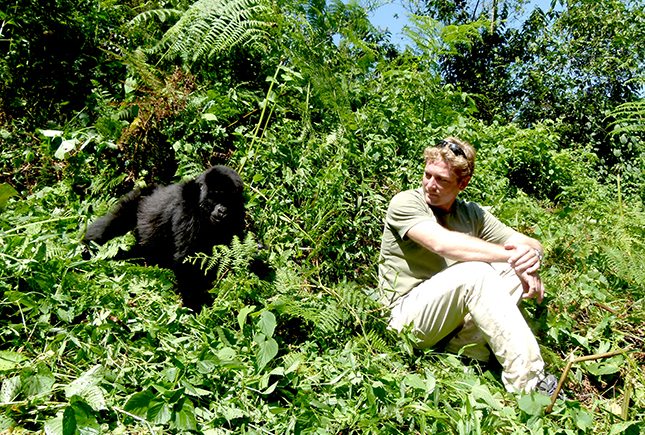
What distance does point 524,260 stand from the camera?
114 inches

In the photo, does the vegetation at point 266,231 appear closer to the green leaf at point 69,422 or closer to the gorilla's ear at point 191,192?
the green leaf at point 69,422

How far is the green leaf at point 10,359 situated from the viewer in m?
2.10

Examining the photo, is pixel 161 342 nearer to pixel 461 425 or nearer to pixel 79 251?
pixel 79 251

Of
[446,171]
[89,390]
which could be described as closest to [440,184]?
[446,171]

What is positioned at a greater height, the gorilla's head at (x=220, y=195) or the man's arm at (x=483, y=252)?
the man's arm at (x=483, y=252)

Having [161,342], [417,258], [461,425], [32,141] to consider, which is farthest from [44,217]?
[461,425]

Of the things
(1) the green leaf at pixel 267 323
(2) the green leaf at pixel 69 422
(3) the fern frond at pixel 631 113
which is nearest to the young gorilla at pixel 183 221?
(1) the green leaf at pixel 267 323

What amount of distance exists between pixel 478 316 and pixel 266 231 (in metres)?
1.55

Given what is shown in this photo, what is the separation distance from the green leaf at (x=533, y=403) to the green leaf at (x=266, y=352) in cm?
103

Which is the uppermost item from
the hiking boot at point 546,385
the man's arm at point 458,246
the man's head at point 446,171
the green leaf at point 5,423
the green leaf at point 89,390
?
the man's head at point 446,171

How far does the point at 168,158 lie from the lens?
173 inches

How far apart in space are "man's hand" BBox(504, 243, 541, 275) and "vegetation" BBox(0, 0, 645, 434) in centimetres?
44

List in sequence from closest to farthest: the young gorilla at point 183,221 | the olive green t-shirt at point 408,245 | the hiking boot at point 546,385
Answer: the hiking boot at point 546,385 < the olive green t-shirt at point 408,245 < the young gorilla at point 183,221

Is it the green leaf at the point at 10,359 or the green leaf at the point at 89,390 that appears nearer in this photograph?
the green leaf at the point at 89,390
